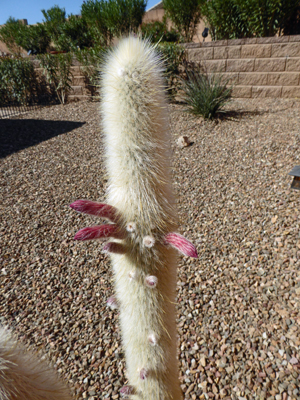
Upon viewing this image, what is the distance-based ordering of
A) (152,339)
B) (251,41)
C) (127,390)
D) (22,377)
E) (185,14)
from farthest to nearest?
(185,14)
(251,41)
(127,390)
(152,339)
(22,377)

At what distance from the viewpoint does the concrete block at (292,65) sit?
25.9 feet

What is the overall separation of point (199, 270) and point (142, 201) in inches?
84.1

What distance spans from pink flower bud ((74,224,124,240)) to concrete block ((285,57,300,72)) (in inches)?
357

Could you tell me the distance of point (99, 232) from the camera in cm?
105

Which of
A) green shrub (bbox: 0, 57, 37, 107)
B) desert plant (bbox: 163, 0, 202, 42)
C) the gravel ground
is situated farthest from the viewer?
desert plant (bbox: 163, 0, 202, 42)

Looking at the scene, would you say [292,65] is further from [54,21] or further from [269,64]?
[54,21]

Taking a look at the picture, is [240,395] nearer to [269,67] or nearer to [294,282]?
[294,282]

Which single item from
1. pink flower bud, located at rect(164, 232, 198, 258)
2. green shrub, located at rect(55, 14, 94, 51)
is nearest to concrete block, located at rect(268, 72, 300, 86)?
green shrub, located at rect(55, 14, 94, 51)

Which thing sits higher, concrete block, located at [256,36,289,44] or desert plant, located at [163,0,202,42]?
desert plant, located at [163,0,202,42]

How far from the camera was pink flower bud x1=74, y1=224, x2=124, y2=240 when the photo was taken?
3.21 ft

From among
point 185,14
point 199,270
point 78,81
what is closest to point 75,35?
point 78,81

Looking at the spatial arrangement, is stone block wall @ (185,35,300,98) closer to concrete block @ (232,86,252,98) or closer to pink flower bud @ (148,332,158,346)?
concrete block @ (232,86,252,98)

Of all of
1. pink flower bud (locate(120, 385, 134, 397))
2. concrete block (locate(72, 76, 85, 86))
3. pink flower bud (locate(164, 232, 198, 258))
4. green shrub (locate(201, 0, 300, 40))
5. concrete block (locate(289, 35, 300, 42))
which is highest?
green shrub (locate(201, 0, 300, 40))

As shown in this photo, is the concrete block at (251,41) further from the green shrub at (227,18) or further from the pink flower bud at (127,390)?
the pink flower bud at (127,390)
